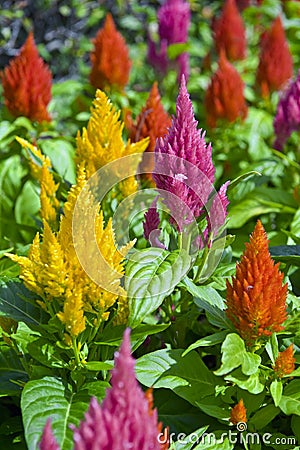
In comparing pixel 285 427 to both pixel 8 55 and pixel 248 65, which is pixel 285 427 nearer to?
pixel 248 65

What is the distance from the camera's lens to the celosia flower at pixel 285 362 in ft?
5.56

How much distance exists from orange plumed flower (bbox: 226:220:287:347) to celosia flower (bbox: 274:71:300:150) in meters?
1.39

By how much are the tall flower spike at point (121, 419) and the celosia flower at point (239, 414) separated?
552 millimetres

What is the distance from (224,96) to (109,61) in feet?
2.00

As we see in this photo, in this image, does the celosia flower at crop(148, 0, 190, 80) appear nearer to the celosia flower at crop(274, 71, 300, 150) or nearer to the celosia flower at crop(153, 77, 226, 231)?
the celosia flower at crop(274, 71, 300, 150)

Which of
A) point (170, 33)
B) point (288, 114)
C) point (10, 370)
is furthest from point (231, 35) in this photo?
point (10, 370)

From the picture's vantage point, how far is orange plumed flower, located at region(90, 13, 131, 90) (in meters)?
3.38

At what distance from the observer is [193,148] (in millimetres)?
1795

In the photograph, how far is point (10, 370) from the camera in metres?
1.92

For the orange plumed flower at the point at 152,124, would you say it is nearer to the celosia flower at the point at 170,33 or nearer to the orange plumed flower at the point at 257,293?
the orange plumed flower at the point at 257,293

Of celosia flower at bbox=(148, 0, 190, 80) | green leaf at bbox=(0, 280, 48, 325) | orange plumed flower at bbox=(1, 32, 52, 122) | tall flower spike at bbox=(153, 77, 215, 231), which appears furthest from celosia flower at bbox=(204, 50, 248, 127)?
green leaf at bbox=(0, 280, 48, 325)

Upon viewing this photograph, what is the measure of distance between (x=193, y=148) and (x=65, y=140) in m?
1.48

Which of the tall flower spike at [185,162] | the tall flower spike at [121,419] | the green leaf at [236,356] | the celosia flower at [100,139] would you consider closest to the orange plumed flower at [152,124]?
the celosia flower at [100,139]

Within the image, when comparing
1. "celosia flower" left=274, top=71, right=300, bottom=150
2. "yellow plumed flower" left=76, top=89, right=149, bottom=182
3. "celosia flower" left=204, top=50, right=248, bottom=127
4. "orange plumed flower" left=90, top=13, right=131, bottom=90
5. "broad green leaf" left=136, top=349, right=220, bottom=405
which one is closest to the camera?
"broad green leaf" left=136, top=349, right=220, bottom=405
